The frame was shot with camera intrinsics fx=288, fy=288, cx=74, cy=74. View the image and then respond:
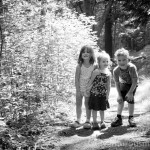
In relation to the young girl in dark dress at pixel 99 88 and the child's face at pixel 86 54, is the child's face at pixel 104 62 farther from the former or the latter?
the child's face at pixel 86 54

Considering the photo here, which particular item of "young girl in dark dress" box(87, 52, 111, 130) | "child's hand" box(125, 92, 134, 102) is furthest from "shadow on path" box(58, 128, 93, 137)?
"child's hand" box(125, 92, 134, 102)

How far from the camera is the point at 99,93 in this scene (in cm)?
548

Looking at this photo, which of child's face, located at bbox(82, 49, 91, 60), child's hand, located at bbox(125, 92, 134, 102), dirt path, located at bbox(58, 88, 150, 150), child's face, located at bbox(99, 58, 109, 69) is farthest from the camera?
child's face, located at bbox(82, 49, 91, 60)

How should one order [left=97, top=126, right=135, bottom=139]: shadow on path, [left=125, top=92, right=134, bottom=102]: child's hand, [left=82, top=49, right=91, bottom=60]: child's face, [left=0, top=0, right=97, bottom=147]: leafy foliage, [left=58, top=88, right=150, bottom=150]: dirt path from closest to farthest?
→ 1. [left=58, top=88, right=150, bottom=150]: dirt path
2. [left=97, top=126, right=135, bottom=139]: shadow on path
3. [left=125, top=92, right=134, bottom=102]: child's hand
4. [left=82, top=49, right=91, bottom=60]: child's face
5. [left=0, top=0, right=97, bottom=147]: leafy foliage

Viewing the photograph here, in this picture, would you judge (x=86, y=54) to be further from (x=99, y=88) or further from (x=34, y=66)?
(x=34, y=66)

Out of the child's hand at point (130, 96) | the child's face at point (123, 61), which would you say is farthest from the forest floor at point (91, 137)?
the child's face at point (123, 61)

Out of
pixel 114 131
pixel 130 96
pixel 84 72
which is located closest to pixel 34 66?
pixel 84 72

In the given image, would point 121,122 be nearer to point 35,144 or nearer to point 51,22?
point 35,144

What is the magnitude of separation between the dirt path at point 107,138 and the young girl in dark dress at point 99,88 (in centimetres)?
37

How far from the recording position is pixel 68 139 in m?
4.99

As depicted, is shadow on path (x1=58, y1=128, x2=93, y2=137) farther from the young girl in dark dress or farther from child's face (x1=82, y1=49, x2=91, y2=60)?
child's face (x1=82, y1=49, x2=91, y2=60)

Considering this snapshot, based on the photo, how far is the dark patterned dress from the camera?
5.45 metres

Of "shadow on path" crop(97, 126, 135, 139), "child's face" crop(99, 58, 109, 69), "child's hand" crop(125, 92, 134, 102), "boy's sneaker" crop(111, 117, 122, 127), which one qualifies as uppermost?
"child's face" crop(99, 58, 109, 69)

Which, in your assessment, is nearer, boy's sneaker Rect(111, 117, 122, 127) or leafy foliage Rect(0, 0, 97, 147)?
boy's sneaker Rect(111, 117, 122, 127)
